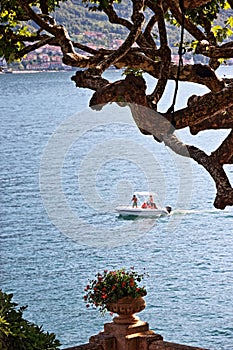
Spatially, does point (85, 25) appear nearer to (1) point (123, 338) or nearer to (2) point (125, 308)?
(2) point (125, 308)

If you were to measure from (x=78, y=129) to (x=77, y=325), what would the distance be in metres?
34.4

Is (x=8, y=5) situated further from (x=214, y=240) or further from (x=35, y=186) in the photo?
(x=35, y=186)

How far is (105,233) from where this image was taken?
3344 cm

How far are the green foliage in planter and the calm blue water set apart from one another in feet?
47.8

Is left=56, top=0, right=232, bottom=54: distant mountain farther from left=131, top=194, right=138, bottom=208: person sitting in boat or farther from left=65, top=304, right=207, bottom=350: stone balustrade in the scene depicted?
left=65, top=304, right=207, bottom=350: stone balustrade

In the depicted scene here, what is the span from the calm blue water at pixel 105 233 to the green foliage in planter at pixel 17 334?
574 inches

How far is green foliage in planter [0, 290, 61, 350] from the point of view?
19.2 ft

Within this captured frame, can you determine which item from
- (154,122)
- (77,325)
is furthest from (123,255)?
(154,122)

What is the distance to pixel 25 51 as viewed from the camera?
7676 millimetres

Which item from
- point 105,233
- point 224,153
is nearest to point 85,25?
point 105,233

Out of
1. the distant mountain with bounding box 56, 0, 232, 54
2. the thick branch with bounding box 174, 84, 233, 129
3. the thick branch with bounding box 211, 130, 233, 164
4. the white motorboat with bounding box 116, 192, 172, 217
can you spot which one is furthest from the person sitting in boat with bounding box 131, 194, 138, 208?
the distant mountain with bounding box 56, 0, 232, 54

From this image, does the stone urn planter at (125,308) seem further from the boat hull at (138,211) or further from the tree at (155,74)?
the boat hull at (138,211)

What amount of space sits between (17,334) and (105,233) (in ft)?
90.4

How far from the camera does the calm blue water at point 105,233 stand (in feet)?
77.8
